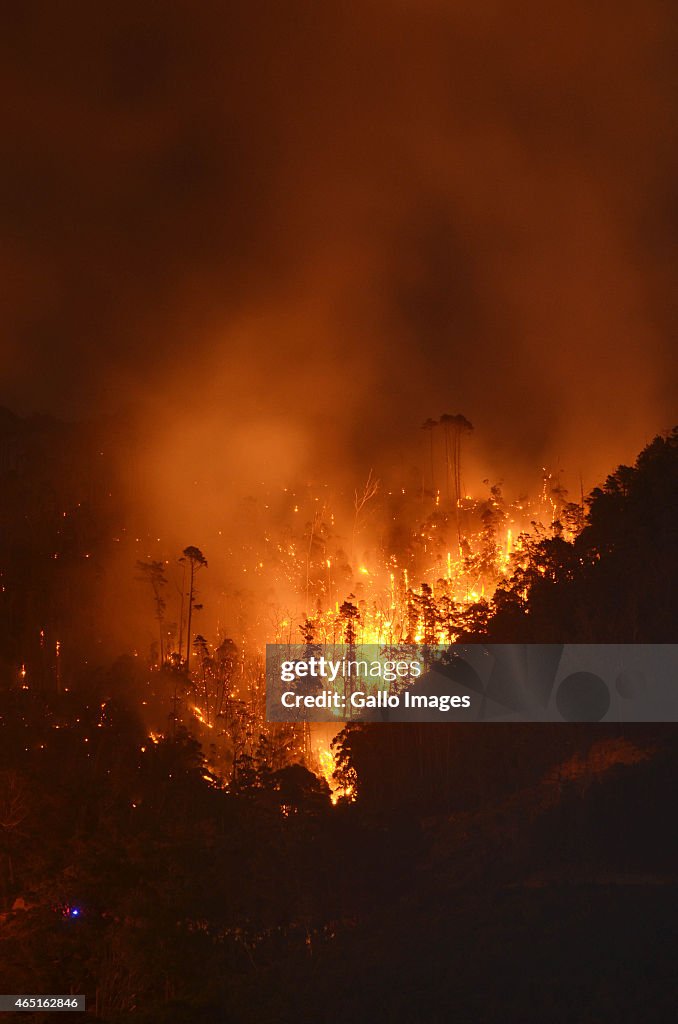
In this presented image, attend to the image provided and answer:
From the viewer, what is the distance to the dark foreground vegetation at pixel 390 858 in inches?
485

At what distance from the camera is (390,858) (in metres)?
19.9

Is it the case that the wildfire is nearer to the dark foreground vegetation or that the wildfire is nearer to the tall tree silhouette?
the dark foreground vegetation

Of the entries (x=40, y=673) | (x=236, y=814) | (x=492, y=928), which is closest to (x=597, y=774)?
(x=492, y=928)

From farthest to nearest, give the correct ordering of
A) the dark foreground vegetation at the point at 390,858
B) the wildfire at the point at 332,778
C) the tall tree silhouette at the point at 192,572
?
1. the tall tree silhouette at the point at 192,572
2. the wildfire at the point at 332,778
3. the dark foreground vegetation at the point at 390,858

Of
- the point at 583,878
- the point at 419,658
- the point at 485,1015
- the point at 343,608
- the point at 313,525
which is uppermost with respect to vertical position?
the point at 313,525

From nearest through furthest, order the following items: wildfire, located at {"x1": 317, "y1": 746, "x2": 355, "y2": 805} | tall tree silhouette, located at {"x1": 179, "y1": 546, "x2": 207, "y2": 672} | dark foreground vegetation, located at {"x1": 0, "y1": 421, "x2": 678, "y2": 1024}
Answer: dark foreground vegetation, located at {"x1": 0, "y1": 421, "x2": 678, "y2": 1024} → wildfire, located at {"x1": 317, "y1": 746, "x2": 355, "y2": 805} → tall tree silhouette, located at {"x1": 179, "y1": 546, "x2": 207, "y2": 672}

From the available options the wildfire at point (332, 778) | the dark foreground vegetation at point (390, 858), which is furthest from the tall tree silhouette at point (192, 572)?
the dark foreground vegetation at point (390, 858)

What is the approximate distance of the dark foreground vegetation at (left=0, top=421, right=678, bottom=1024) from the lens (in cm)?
1231

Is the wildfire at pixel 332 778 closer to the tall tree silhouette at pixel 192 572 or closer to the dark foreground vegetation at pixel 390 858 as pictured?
the dark foreground vegetation at pixel 390 858

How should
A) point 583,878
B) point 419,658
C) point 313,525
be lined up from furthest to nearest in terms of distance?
point 313,525 → point 419,658 → point 583,878

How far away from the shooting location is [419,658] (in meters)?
27.3

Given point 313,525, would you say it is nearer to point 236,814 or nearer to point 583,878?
point 236,814

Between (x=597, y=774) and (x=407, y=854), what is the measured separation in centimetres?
379

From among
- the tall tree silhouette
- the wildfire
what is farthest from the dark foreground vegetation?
the tall tree silhouette
